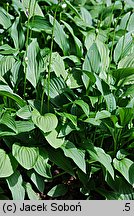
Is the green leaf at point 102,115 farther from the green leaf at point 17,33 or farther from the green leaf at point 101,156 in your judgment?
the green leaf at point 17,33

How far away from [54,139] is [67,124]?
18 centimetres

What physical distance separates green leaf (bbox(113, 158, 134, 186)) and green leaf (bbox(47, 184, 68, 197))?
0.43 m

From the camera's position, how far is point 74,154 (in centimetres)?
344

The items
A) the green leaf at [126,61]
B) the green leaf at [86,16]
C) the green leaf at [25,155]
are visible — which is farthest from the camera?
the green leaf at [86,16]

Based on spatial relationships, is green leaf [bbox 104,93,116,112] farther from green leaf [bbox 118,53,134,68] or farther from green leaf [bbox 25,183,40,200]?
green leaf [bbox 25,183,40,200]

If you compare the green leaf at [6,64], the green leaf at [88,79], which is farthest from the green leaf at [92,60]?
the green leaf at [6,64]

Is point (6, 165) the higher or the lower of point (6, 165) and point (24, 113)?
the lower

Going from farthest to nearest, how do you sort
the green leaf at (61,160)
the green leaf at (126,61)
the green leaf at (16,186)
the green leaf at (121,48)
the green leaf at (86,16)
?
the green leaf at (86,16) → the green leaf at (121,48) → the green leaf at (126,61) → the green leaf at (61,160) → the green leaf at (16,186)

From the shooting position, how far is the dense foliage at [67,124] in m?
3.43

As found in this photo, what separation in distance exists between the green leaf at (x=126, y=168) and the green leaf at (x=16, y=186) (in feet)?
2.18

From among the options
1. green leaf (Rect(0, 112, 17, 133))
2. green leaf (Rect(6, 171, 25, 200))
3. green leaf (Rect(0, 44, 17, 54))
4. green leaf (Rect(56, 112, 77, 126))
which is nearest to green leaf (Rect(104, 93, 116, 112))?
green leaf (Rect(56, 112, 77, 126))

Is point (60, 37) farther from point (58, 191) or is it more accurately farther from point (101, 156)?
point (58, 191)

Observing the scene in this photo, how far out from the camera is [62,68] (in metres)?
3.86

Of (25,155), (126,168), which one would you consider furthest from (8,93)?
(126,168)
